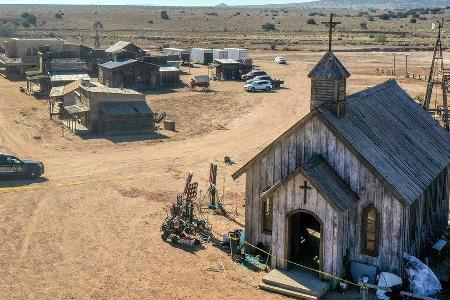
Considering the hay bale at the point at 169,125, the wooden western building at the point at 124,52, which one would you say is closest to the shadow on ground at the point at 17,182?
the hay bale at the point at 169,125

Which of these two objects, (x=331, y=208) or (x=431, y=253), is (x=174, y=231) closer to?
(x=331, y=208)

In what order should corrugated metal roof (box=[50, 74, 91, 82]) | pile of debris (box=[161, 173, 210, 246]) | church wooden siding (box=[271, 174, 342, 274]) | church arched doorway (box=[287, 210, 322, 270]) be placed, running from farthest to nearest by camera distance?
corrugated metal roof (box=[50, 74, 91, 82])
pile of debris (box=[161, 173, 210, 246])
church arched doorway (box=[287, 210, 322, 270])
church wooden siding (box=[271, 174, 342, 274])

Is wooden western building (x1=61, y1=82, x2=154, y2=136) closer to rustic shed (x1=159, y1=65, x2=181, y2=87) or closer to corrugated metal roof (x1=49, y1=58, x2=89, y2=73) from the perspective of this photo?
rustic shed (x1=159, y1=65, x2=181, y2=87)

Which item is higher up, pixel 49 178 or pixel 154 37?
pixel 154 37

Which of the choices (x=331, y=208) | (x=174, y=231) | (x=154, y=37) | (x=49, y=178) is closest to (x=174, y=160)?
(x=49, y=178)

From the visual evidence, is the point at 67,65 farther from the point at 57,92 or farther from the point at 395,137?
the point at 395,137

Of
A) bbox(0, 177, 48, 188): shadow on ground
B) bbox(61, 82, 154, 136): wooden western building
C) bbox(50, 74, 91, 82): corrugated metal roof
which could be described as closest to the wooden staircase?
bbox(0, 177, 48, 188): shadow on ground
